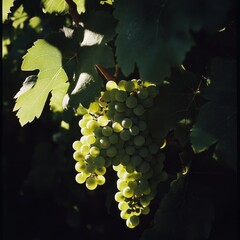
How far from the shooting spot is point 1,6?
1.55 meters

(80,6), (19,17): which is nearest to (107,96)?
(80,6)

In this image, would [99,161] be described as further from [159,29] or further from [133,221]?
[159,29]

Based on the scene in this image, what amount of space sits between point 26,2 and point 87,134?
0.88 m

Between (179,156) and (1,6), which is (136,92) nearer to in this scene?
(179,156)

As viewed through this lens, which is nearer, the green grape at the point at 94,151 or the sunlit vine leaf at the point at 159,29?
the sunlit vine leaf at the point at 159,29

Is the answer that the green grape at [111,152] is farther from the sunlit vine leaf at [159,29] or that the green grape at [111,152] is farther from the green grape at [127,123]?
the sunlit vine leaf at [159,29]

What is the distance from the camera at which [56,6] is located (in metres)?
1.55

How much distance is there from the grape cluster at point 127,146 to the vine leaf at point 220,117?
8.3 inches

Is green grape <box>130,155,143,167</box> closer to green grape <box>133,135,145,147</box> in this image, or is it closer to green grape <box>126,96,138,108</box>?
green grape <box>133,135,145,147</box>

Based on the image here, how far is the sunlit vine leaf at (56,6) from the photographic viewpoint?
1.54m

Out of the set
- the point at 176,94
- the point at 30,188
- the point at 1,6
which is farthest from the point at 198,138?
the point at 30,188

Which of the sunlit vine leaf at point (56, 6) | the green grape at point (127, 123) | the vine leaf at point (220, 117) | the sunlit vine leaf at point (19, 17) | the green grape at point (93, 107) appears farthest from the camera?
the sunlit vine leaf at point (19, 17)

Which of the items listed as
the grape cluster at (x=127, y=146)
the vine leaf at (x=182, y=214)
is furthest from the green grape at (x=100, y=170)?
the vine leaf at (x=182, y=214)

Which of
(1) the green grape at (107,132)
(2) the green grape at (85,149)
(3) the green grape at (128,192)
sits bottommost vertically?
(3) the green grape at (128,192)
